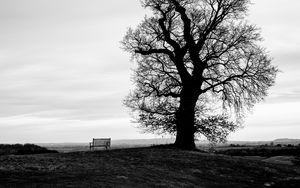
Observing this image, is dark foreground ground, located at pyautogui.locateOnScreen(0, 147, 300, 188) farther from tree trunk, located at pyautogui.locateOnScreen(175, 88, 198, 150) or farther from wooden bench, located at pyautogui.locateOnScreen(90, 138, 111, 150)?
wooden bench, located at pyautogui.locateOnScreen(90, 138, 111, 150)

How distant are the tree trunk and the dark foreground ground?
436 centimetres

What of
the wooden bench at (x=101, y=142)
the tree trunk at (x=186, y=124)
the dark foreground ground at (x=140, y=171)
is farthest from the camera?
the wooden bench at (x=101, y=142)

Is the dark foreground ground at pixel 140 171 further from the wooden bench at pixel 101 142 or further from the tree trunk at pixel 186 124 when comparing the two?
the wooden bench at pixel 101 142

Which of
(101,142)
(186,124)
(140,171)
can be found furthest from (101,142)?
(140,171)

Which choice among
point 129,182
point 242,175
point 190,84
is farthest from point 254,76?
point 129,182

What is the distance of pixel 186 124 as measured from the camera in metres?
34.7

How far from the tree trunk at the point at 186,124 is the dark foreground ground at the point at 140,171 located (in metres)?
4.36

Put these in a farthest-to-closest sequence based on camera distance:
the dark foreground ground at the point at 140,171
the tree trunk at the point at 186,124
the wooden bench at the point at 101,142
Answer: the wooden bench at the point at 101,142 < the tree trunk at the point at 186,124 < the dark foreground ground at the point at 140,171

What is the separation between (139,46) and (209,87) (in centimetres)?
644

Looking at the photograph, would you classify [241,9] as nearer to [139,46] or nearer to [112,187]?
[139,46]

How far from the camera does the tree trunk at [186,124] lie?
34.7 m

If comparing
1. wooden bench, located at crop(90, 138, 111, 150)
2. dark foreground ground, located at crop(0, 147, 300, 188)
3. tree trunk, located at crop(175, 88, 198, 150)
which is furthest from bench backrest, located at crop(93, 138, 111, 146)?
dark foreground ground, located at crop(0, 147, 300, 188)

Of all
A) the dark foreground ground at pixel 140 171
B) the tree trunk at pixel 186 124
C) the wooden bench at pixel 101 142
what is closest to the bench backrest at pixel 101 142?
the wooden bench at pixel 101 142

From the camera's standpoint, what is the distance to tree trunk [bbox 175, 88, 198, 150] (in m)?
34.7
